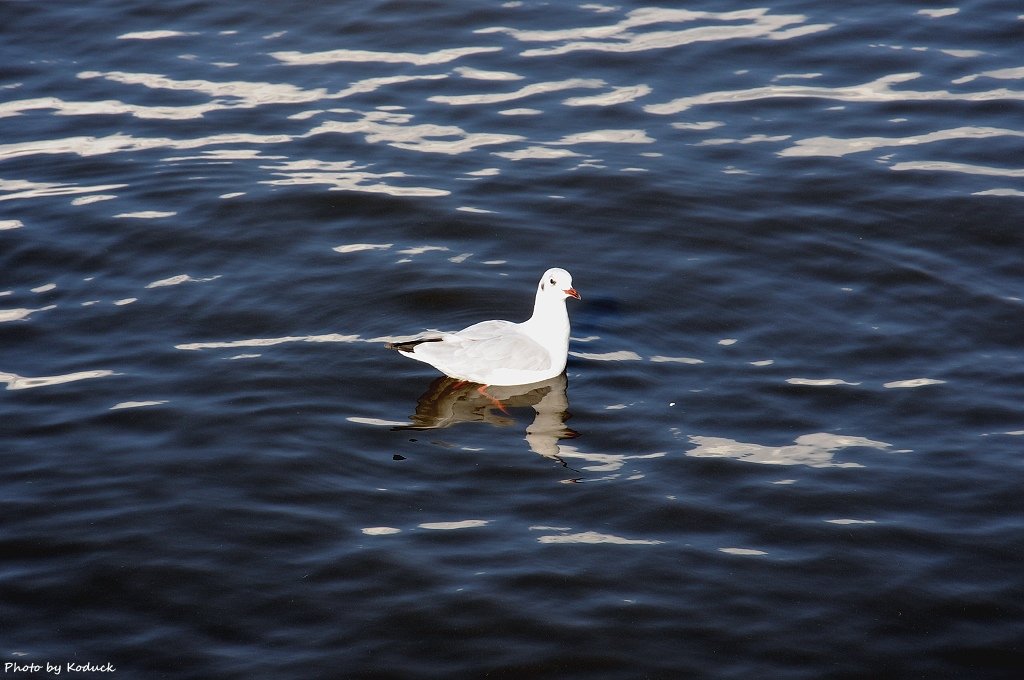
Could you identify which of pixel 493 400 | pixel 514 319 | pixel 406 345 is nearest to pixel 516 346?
pixel 493 400

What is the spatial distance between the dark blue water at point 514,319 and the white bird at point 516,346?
0.94 ft

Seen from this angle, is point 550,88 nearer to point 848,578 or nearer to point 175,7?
point 175,7

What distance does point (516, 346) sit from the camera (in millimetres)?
11570

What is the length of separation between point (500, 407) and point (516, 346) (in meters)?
0.58

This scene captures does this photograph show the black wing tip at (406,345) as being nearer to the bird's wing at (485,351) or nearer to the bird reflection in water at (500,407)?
the bird's wing at (485,351)

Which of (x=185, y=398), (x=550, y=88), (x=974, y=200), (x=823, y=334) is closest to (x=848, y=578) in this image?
(x=823, y=334)

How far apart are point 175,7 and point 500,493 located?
42.2ft

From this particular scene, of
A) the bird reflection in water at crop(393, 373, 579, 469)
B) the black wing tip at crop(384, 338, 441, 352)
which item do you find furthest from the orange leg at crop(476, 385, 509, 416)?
the black wing tip at crop(384, 338, 441, 352)

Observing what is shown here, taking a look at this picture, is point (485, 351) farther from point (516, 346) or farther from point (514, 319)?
point (514, 319)

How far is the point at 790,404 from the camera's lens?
11.0 m

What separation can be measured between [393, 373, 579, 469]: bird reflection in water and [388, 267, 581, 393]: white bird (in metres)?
0.12

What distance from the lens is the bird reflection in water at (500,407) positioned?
10.9 m

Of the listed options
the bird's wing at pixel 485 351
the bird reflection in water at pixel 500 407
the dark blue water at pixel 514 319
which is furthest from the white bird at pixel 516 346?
the dark blue water at pixel 514 319

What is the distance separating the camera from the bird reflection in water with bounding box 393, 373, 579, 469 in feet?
35.6
